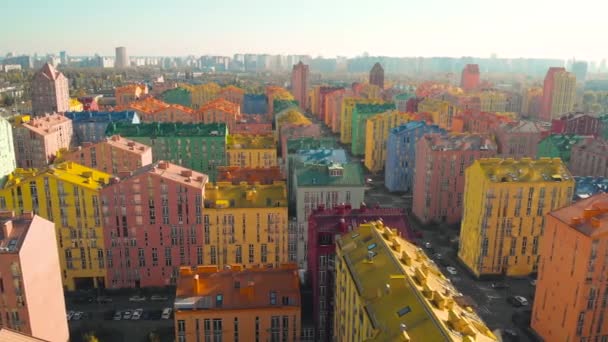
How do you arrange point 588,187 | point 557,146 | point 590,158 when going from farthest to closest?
1. point 557,146
2. point 590,158
3. point 588,187

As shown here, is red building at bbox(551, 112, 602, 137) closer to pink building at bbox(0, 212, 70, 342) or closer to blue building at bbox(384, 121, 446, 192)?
blue building at bbox(384, 121, 446, 192)

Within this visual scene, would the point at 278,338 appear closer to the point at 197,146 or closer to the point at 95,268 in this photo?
the point at 95,268

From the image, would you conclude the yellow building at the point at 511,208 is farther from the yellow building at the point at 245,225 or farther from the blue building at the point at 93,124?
the blue building at the point at 93,124

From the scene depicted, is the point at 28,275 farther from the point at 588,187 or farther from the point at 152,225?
the point at 588,187

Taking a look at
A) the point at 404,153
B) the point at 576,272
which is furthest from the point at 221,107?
the point at 576,272

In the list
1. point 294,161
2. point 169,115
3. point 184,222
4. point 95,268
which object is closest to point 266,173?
point 294,161

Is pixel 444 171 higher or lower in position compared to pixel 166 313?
higher

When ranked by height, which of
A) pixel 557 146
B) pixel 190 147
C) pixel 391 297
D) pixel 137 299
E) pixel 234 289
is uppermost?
pixel 391 297
